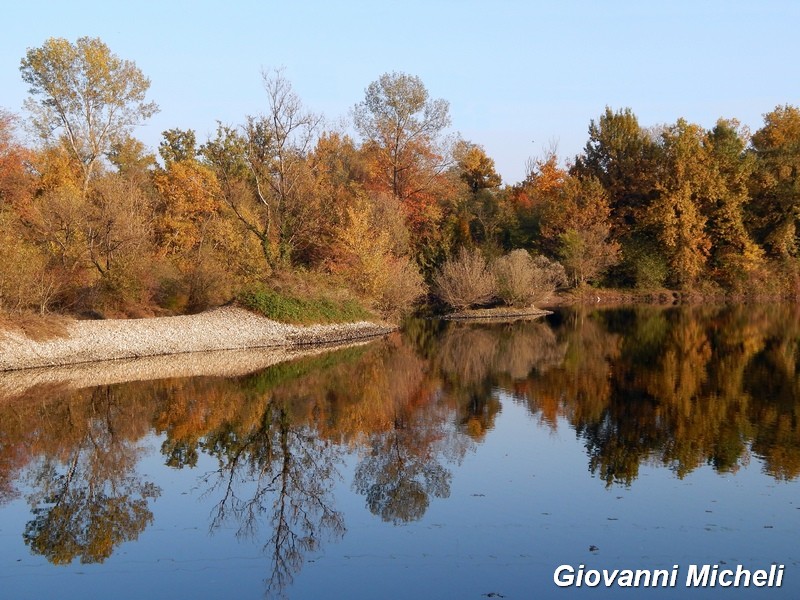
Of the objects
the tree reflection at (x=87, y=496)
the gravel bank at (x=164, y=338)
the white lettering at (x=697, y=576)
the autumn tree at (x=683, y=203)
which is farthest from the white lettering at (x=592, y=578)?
the autumn tree at (x=683, y=203)

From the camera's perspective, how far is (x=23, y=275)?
78.8ft

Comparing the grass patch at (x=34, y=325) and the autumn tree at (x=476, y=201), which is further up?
the autumn tree at (x=476, y=201)

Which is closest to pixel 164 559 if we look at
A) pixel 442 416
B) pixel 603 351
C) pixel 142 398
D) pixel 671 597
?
pixel 671 597

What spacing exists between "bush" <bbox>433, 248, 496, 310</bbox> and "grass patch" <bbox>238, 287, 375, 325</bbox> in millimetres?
10166

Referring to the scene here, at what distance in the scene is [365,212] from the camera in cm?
3797

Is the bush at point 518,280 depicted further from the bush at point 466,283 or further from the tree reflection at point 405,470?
the tree reflection at point 405,470

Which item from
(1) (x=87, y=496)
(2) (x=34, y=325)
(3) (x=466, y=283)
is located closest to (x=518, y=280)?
(3) (x=466, y=283)

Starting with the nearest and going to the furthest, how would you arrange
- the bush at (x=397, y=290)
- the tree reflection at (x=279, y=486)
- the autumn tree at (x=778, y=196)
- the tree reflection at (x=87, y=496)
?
the tree reflection at (x=87, y=496), the tree reflection at (x=279, y=486), the bush at (x=397, y=290), the autumn tree at (x=778, y=196)

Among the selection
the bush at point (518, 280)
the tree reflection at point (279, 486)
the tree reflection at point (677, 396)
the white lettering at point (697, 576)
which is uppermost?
the bush at point (518, 280)

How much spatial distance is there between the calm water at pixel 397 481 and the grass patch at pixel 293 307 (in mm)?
7586

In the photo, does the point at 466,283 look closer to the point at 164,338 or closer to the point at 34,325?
the point at 164,338

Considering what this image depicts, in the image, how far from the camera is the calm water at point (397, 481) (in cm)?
934

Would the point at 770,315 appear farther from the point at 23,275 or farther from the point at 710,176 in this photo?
the point at 23,275

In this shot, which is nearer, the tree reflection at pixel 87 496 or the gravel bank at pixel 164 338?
the tree reflection at pixel 87 496
